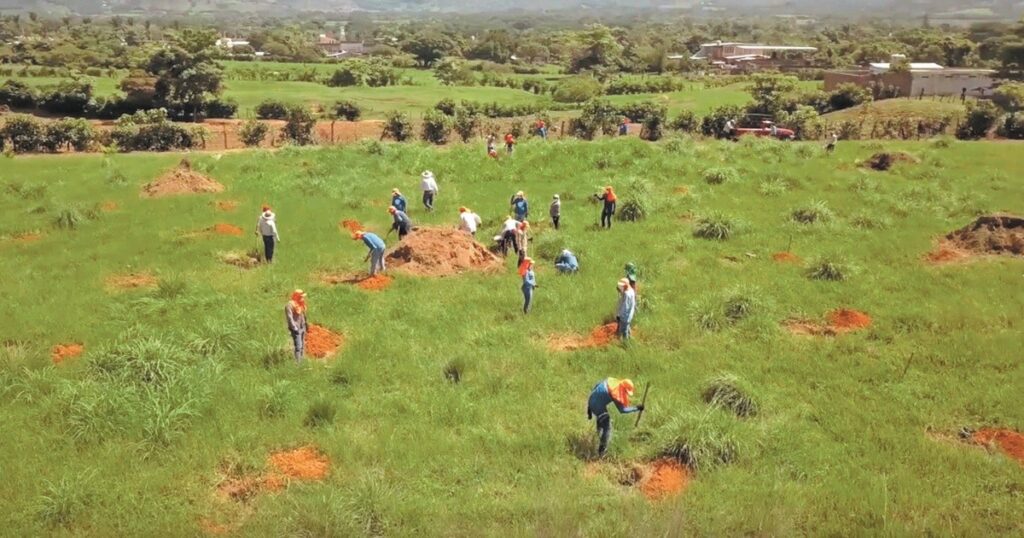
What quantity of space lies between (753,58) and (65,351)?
408 ft

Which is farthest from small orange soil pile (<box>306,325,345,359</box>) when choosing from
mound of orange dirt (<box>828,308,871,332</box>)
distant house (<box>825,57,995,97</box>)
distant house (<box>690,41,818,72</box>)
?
distant house (<box>690,41,818,72</box>)

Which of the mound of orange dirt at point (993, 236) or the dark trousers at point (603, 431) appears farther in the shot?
the mound of orange dirt at point (993, 236)

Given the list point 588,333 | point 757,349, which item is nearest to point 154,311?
point 588,333

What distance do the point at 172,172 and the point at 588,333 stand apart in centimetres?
2007

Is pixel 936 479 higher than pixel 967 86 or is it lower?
lower

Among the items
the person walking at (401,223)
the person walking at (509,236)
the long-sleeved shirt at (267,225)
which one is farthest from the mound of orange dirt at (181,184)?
the person walking at (509,236)

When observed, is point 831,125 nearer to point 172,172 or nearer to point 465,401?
point 172,172

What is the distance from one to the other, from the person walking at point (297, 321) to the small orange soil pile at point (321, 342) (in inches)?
18.9

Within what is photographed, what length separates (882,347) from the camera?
47.5ft

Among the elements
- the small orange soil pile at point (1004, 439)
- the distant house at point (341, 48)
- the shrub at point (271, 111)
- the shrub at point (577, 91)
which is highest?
the distant house at point (341, 48)

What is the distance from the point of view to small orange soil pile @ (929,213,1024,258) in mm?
20203

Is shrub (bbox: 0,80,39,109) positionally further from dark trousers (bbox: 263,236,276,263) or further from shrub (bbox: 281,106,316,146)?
dark trousers (bbox: 263,236,276,263)

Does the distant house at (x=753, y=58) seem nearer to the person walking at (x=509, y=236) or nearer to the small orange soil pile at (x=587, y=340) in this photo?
the person walking at (x=509, y=236)

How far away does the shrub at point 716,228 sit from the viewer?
859 inches
